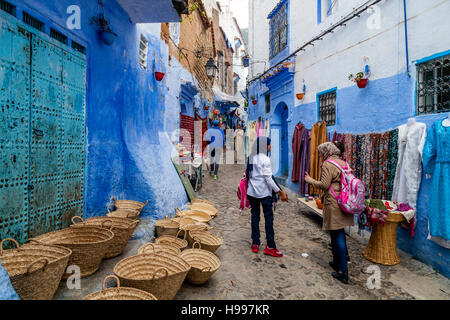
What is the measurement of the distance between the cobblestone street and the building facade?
507 millimetres

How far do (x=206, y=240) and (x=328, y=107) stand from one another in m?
4.92

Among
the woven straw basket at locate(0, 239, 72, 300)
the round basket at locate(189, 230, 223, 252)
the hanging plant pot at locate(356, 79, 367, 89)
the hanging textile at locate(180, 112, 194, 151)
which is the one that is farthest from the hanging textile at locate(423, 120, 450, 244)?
the hanging textile at locate(180, 112, 194, 151)

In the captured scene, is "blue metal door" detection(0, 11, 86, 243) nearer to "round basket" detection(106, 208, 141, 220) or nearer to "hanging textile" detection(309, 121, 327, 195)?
"round basket" detection(106, 208, 141, 220)

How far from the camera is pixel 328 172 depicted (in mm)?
3592

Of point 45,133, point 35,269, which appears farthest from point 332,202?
point 45,133

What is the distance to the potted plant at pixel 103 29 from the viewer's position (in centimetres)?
400

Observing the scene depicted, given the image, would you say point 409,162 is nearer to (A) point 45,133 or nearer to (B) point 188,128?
(A) point 45,133

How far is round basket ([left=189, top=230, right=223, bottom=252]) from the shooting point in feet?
12.8

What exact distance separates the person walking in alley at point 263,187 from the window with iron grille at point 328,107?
327 centimetres

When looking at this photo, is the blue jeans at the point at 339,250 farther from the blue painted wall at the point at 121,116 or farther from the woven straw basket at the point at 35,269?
the woven straw basket at the point at 35,269

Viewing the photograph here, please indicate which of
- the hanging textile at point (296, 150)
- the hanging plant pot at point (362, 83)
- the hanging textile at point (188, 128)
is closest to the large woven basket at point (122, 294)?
the hanging plant pot at point (362, 83)

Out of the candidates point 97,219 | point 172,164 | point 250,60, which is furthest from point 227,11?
point 97,219

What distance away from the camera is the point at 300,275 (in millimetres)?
3672

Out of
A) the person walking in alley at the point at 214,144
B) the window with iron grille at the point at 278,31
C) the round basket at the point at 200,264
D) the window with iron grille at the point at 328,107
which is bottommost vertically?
the round basket at the point at 200,264
